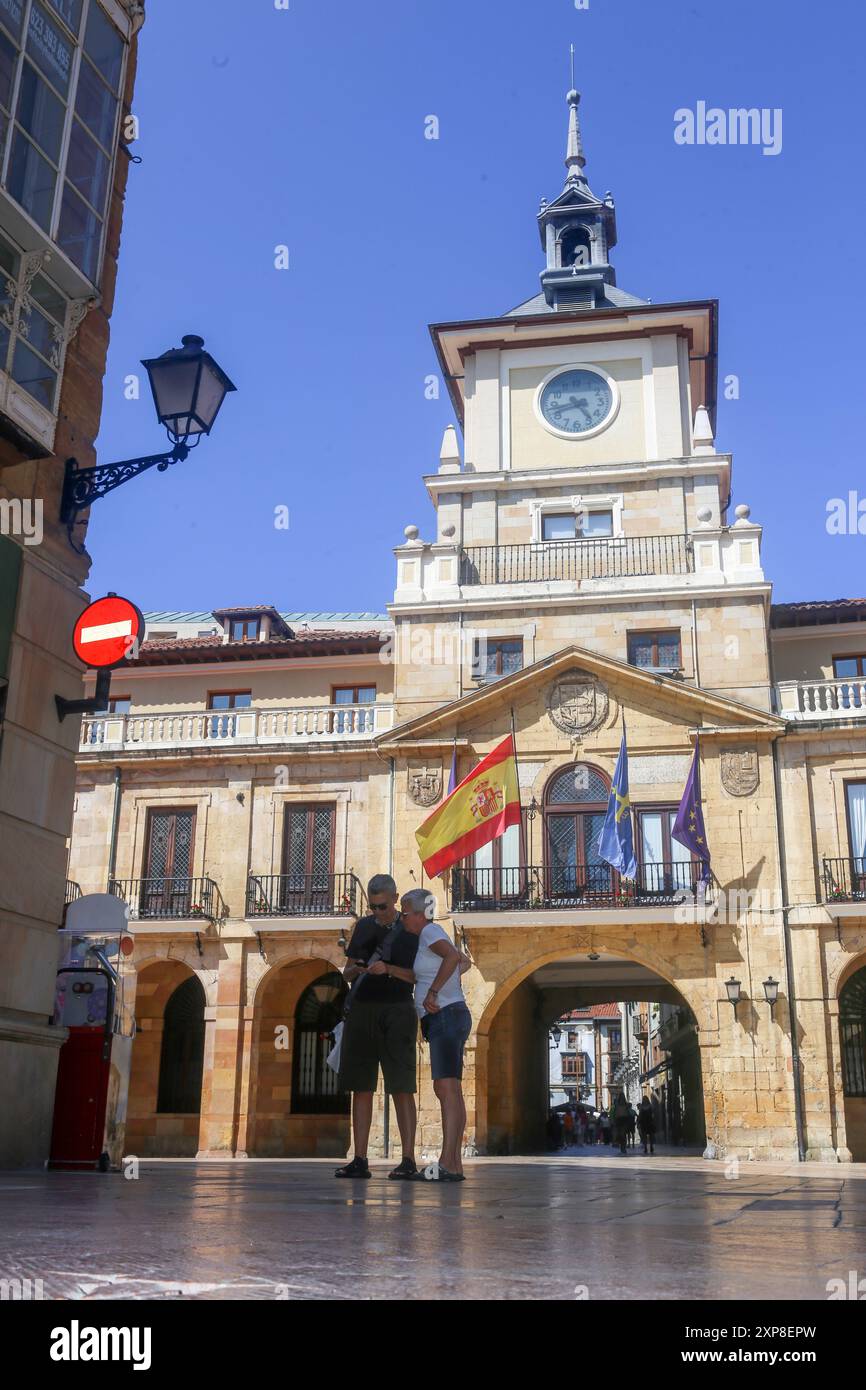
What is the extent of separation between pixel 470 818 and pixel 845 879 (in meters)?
7.35

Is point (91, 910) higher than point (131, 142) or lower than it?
lower

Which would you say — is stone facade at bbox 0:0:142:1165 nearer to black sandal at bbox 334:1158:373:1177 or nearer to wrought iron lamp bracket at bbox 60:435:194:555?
wrought iron lamp bracket at bbox 60:435:194:555

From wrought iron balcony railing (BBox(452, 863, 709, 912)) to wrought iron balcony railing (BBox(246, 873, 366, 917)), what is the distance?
2662 mm

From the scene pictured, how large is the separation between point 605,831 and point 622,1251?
19761 mm

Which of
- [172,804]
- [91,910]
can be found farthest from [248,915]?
[91,910]

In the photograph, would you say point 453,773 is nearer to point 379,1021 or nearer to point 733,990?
point 733,990

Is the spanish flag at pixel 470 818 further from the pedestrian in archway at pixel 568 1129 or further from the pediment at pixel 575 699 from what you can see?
the pedestrian in archway at pixel 568 1129

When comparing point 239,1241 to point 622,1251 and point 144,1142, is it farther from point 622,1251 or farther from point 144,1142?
point 144,1142

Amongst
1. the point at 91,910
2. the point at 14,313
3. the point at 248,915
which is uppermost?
the point at 14,313

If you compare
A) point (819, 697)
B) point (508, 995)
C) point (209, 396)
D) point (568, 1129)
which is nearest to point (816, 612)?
point (819, 697)

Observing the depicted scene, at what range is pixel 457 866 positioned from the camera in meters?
25.1

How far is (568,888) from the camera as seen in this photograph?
984 inches

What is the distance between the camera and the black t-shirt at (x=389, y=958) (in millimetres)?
8195
